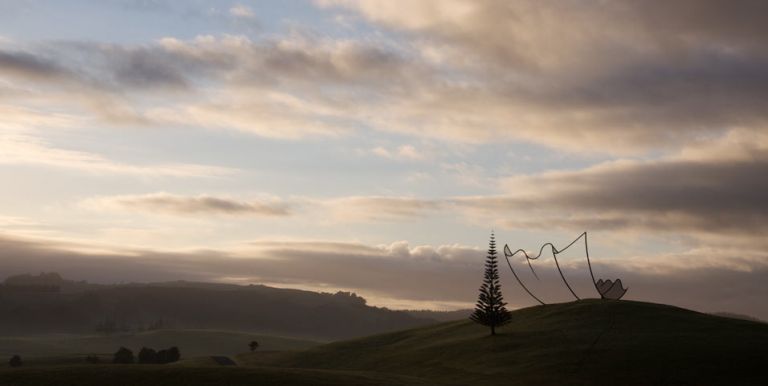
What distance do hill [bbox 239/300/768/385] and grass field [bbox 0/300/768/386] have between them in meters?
0.10

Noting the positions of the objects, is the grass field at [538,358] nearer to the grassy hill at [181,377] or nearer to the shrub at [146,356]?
the grassy hill at [181,377]

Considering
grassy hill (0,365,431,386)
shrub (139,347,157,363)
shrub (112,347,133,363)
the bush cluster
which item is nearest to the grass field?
grassy hill (0,365,431,386)

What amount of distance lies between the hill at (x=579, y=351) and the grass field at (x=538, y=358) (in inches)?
3.8

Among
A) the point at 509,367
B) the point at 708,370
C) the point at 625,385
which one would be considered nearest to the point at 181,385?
the point at 509,367

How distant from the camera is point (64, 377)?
6075 centimetres

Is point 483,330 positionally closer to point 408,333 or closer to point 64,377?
point 408,333

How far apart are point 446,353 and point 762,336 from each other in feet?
99.0

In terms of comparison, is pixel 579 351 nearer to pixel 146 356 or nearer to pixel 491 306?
pixel 491 306

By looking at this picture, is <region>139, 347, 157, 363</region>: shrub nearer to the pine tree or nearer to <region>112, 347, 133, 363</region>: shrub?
<region>112, 347, 133, 363</region>: shrub

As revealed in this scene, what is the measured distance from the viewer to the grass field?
62.0 m

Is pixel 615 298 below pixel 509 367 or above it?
above

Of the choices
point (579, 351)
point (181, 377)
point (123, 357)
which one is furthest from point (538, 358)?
point (123, 357)

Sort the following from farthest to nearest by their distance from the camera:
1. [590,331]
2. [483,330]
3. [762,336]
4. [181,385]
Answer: [483,330] → [590,331] → [762,336] → [181,385]

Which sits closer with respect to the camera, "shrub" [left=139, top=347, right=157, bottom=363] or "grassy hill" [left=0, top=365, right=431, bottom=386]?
"grassy hill" [left=0, top=365, right=431, bottom=386]
